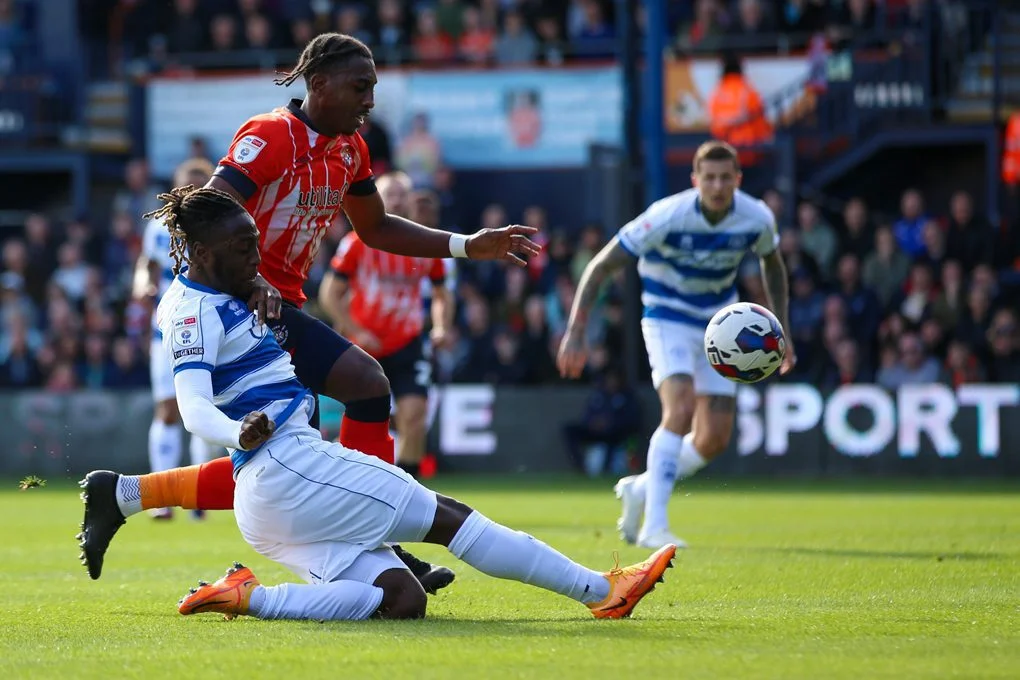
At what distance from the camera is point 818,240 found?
19.4 meters

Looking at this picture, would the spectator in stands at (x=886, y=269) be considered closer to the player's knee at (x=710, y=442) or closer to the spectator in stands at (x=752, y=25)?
the spectator in stands at (x=752, y=25)

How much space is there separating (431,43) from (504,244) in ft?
56.3

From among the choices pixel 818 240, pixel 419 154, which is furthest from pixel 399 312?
pixel 419 154

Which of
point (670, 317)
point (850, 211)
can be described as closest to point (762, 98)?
point (850, 211)

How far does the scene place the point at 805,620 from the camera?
20.4 feet

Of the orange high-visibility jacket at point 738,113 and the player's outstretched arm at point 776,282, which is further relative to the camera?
the orange high-visibility jacket at point 738,113

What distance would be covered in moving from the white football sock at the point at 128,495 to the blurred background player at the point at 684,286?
3.64 m

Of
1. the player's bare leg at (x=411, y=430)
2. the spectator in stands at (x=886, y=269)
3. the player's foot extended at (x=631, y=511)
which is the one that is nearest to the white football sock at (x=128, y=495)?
the player's foot extended at (x=631, y=511)

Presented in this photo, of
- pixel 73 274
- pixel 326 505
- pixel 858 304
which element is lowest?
pixel 858 304

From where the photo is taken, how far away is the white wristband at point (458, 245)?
23.8ft

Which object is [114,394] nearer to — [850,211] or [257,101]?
[257,101]

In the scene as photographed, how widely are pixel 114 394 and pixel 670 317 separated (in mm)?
10385

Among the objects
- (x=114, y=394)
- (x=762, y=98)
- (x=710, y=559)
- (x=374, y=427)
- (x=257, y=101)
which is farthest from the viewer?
(x=257, y=101)

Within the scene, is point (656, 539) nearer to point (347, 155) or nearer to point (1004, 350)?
point (347, 155)
